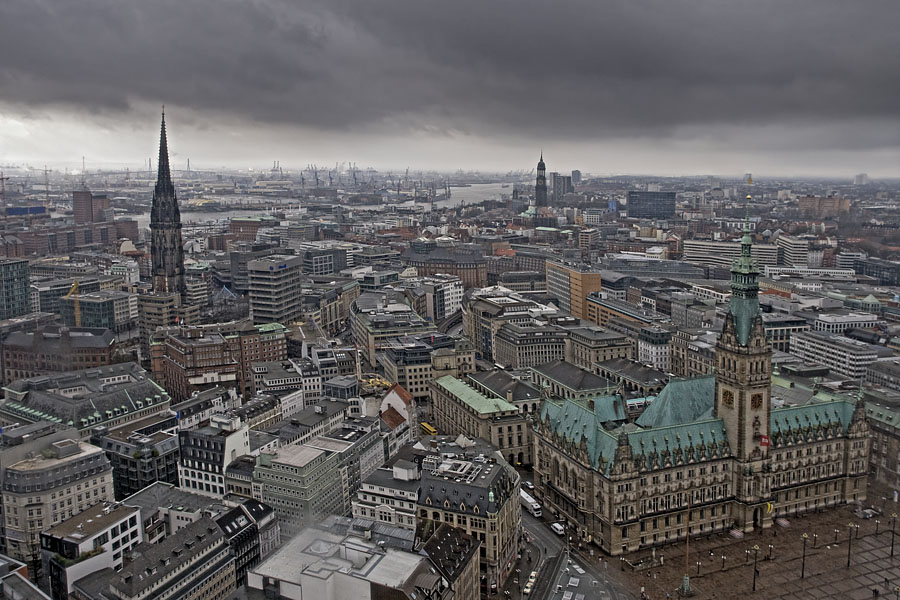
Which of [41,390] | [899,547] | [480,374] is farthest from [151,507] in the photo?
[899,547]

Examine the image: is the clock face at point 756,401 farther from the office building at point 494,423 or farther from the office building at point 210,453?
the office building at point 210,453

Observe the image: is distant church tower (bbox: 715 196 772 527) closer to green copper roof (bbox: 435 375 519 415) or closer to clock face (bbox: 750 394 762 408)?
clock face (bbox: 750 394 762 408)

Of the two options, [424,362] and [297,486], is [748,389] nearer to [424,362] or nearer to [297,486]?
[297,486]

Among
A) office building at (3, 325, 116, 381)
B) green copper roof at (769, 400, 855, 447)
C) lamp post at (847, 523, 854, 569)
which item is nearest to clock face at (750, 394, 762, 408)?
green copper roof at (769, 400, 855, 447)

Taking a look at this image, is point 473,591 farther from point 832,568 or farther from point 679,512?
point 832,568

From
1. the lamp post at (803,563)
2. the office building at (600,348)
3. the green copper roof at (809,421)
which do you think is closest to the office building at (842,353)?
the office building at (600,348)

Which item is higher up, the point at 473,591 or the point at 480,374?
Result: the point at 480,374
